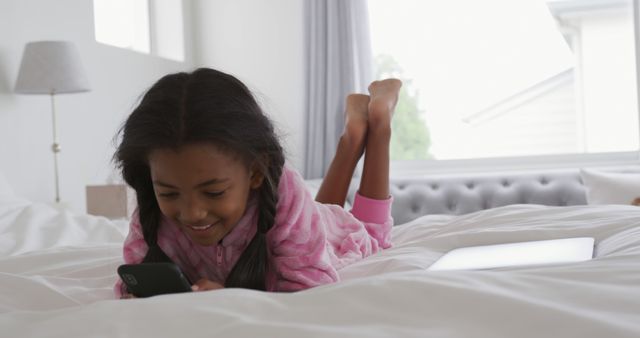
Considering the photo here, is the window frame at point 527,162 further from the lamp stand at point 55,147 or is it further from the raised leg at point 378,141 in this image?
the raised leg at point 378,141

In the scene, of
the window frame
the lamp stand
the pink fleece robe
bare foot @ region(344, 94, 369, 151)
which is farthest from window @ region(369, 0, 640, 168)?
the pink fleece robe

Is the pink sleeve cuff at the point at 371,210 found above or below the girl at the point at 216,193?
below

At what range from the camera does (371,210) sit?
2.49 meters

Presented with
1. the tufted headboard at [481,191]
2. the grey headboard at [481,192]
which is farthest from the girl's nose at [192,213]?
the grey headboard at [481,192]

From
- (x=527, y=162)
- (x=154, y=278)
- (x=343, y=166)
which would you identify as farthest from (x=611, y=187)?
(x=154, y=278)

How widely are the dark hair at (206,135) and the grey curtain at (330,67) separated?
4.05 m

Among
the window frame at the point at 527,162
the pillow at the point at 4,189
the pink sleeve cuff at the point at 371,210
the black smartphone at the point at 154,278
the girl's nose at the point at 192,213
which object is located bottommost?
the window frame at the point at 527,162

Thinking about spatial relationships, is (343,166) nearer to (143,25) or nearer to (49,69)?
(49,69)

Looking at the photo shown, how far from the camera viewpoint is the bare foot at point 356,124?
2688 millimetres

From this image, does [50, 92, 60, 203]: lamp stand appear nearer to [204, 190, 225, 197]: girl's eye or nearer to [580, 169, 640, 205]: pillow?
[580, 169, 640, 205]: pillow

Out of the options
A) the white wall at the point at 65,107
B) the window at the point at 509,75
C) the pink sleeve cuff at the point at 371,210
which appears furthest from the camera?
the window at the point at 509,75

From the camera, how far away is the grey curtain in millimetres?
5625

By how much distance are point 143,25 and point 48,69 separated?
1.84 metres

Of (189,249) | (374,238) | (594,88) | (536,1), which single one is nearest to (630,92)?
(594,88)
